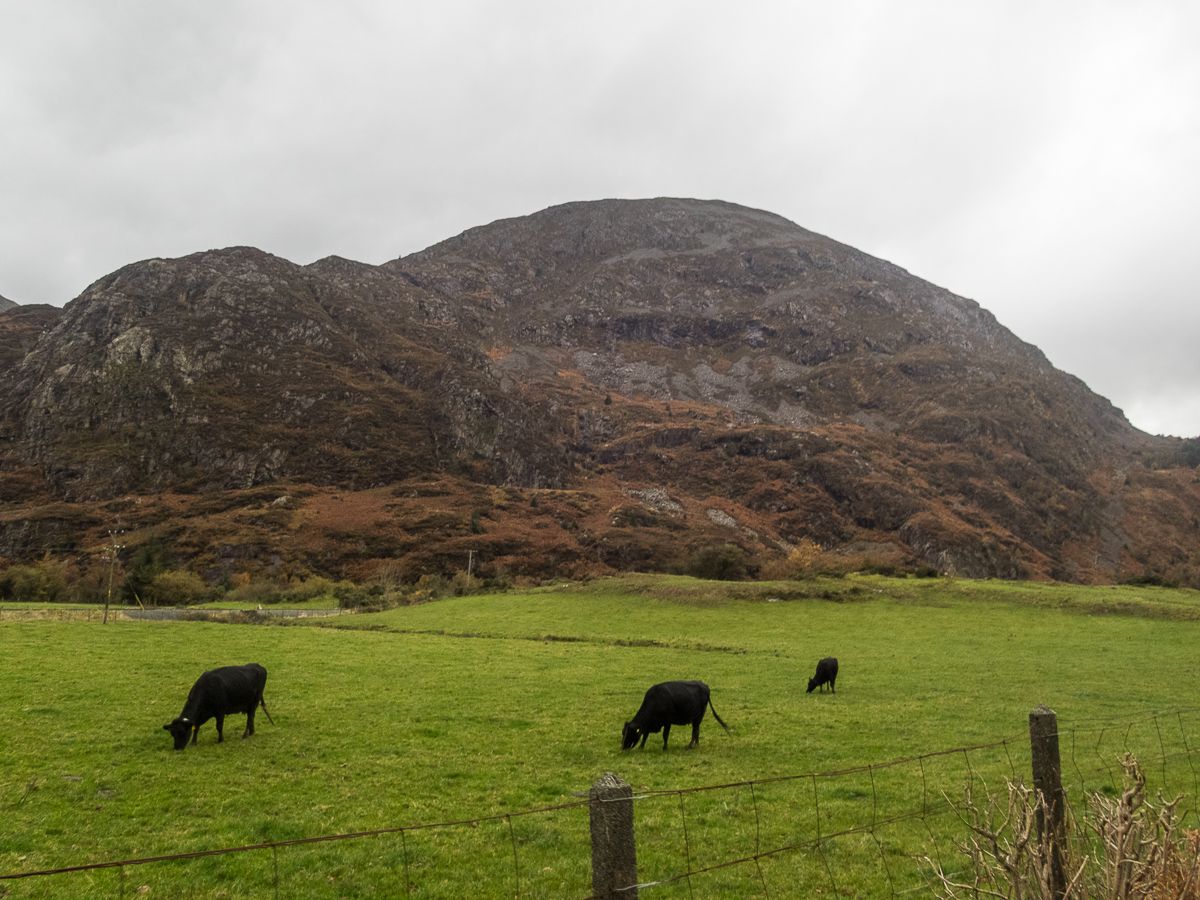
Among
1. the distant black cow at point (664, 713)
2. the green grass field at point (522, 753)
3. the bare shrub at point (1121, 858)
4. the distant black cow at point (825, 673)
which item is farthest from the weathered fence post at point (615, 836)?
the distant black cow at point (825, 673)

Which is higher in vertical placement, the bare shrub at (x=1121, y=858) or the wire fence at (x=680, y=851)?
the bare shrub at (x=1121, y=858)

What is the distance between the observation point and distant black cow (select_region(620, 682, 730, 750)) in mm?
16641

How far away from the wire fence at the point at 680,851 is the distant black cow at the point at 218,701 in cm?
648

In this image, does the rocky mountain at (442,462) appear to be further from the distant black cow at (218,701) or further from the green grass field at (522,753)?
the distant black cow at (218,701)

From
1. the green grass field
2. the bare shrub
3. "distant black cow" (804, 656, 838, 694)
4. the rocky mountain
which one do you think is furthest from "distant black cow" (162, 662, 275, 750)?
the rocky mountain

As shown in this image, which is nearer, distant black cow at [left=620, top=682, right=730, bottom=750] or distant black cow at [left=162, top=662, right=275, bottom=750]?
distant black cow at [left=162, top=662, right=275, bottom=750]

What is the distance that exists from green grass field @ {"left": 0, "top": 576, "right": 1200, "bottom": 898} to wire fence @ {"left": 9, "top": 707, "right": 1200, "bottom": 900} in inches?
2.2

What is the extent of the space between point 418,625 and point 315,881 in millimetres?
41337

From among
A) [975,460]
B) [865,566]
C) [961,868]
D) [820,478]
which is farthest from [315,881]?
[975,460]

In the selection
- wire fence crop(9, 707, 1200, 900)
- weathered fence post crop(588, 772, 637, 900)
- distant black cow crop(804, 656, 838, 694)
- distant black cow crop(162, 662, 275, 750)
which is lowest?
distant black cow crop(804, 656, 838, 694)

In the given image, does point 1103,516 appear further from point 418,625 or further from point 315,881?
point 315,881

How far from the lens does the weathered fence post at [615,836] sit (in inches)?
198

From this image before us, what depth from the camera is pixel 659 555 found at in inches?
3935

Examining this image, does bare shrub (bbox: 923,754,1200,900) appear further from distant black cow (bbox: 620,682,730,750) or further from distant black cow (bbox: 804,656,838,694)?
distant black cow (bbox: 804,656,838,694)
